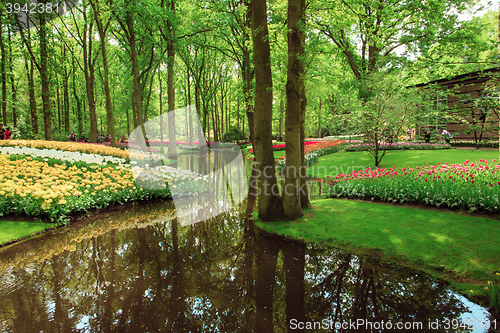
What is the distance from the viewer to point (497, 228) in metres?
5.32

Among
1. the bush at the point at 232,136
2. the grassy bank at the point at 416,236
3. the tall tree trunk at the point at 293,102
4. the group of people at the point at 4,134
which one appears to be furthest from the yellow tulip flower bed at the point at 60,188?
the bush at the point at 232,136

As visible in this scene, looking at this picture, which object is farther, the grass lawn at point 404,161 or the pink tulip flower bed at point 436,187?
the grass lawn at point 404,161

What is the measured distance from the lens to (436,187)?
279 inches

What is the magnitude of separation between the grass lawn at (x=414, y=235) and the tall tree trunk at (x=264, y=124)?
1.80 ft

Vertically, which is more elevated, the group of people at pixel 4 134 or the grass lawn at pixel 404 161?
the group of people at pixel 4 134

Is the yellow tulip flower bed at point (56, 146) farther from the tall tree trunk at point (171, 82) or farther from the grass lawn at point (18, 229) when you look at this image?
the grass lawn at point (18, 229)

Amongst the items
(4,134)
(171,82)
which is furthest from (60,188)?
(4,134)

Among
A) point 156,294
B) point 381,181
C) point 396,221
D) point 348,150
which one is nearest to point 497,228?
point 396,221

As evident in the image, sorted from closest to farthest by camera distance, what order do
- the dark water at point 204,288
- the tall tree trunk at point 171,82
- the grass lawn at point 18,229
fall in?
the dark water at point 204,288, the grass lawn at point 18,229, the tall tree trunk at point 171,82

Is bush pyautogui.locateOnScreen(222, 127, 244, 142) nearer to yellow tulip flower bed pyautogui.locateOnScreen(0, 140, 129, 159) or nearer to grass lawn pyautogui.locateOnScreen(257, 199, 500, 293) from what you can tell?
yellow tulip flower bed pyautogui.locateOnScreen(0, 140, 129, 159)

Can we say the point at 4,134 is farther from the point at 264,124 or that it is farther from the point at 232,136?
the point at 232,136

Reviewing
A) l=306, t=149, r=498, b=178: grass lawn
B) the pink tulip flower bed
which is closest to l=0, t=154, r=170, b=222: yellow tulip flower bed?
the pink tulip flower bed

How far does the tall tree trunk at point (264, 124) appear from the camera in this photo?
691 centimetres

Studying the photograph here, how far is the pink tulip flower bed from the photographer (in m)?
6.32
